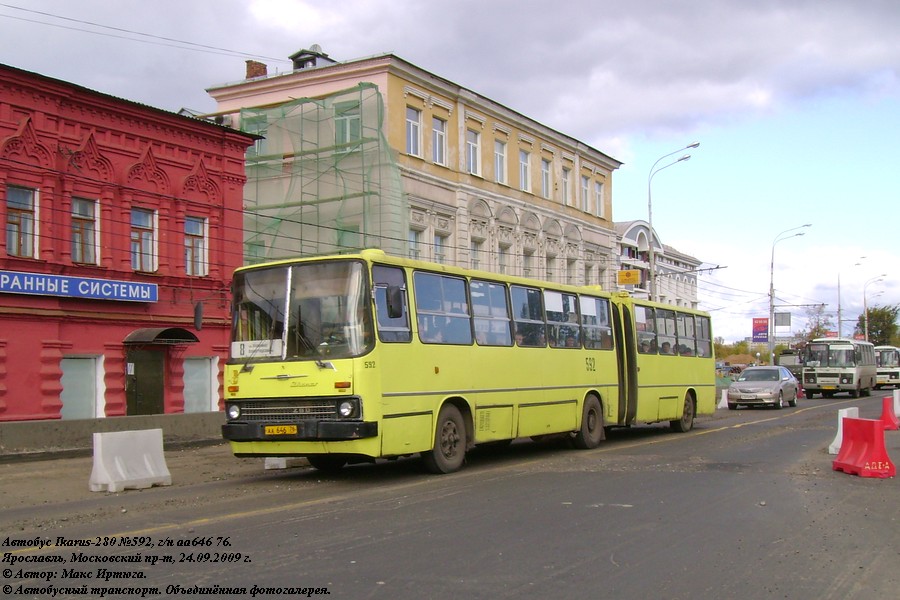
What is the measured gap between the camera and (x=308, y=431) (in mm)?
11680

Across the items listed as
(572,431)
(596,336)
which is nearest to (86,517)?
(572,431)

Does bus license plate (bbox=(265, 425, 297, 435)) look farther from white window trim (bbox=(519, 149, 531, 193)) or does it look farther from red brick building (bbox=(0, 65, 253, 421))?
white window trim (bbox=(519, 149, 531, 193))

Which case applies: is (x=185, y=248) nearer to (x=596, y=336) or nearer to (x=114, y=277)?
(x=114, y=277)

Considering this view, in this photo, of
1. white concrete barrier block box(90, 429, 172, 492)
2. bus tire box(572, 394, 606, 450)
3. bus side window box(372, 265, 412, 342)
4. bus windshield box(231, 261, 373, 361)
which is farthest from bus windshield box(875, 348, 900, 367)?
white concrete barrier block box(90, 429, 172, 492)

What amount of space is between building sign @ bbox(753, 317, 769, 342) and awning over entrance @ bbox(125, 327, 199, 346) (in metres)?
45.4

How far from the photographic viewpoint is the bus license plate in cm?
1182

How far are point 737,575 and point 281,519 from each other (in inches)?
176

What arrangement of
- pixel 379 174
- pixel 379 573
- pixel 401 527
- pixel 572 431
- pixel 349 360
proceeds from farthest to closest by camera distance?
pixel 379 174, pixel 572 431, pixel 349 360, pixel 401 527, pixel 379 573

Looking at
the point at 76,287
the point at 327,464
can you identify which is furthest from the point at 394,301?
the point at 76,287

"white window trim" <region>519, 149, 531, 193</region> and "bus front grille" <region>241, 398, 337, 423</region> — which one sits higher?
"white window trim" <region>519, 149, 531, 193</region>

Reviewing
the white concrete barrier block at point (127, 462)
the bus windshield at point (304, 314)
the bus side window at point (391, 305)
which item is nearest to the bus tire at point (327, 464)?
the white concrete barrier block at point (127, 462)

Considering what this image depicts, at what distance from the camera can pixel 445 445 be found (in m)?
13.4

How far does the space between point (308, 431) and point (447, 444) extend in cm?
258

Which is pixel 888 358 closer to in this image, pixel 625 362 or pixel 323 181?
pixel 323 181
